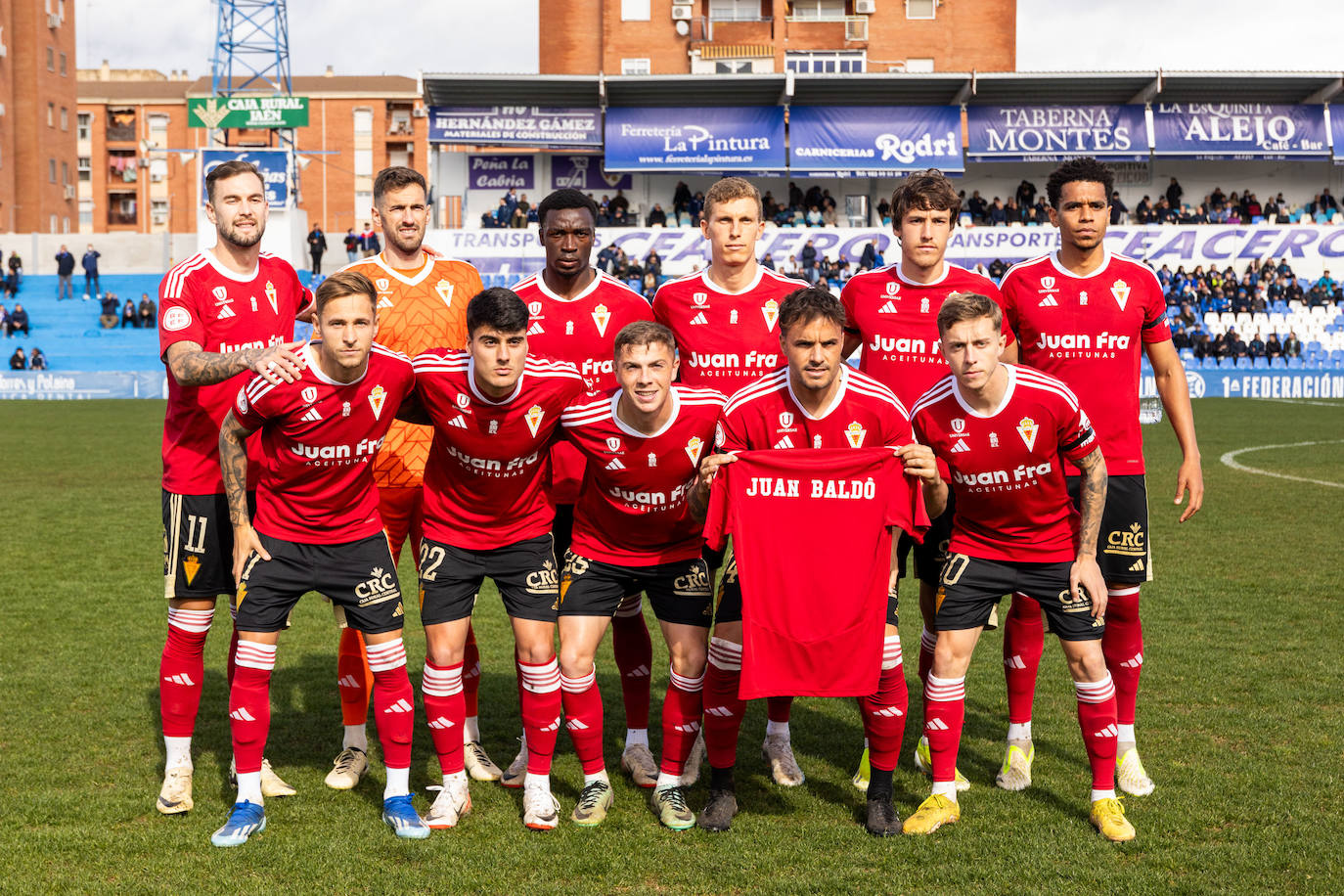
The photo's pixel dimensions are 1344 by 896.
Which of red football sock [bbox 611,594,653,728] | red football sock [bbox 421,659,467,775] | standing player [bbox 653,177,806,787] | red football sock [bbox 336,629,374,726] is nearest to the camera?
red football sock [bbox 421,659,467,775]

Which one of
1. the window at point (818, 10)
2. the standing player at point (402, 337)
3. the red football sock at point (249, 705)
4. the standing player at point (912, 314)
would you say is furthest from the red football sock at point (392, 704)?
the window at point (818, 10)

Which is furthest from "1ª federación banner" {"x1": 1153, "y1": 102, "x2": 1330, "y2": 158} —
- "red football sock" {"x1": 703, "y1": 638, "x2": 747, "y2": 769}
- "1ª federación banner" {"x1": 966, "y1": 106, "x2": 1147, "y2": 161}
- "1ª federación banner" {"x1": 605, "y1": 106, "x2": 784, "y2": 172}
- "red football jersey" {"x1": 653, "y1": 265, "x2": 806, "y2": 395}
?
"red football sock" {"x1": 703, "y1": 638, "x2": 747, "y2": 769}

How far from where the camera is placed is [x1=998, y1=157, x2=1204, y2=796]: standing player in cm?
541

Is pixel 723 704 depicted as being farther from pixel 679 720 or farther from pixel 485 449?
pixel 485 449

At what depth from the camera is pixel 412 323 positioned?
565 centimetres

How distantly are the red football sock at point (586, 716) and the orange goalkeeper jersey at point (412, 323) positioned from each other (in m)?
1.27

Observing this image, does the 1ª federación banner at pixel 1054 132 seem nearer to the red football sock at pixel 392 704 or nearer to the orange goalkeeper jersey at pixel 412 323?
the orange goalkeeper jersey at pixel 412 323

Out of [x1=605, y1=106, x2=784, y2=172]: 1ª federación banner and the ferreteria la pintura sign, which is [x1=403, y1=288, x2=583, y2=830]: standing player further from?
the ferreteria la pintura sign

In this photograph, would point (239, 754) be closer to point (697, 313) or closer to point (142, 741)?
point (142, 741)

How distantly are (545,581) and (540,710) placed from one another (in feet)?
1.80

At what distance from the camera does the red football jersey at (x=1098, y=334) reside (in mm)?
5418

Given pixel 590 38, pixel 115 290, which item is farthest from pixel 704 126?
pixel 115 290

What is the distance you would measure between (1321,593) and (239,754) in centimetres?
796

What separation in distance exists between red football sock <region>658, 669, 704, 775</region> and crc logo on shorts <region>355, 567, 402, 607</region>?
1265 mm
